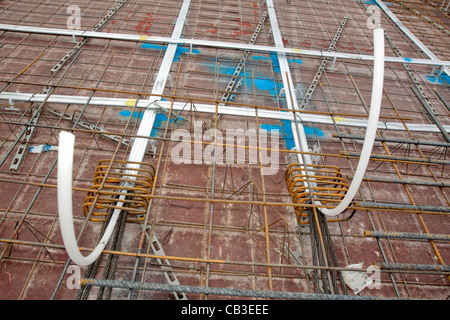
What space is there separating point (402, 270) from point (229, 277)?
358 centimetres

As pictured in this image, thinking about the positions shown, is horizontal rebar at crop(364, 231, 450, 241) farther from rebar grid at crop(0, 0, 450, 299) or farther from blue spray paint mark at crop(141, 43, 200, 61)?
blue spray paint mark at crop(141, 43, 200, 61)

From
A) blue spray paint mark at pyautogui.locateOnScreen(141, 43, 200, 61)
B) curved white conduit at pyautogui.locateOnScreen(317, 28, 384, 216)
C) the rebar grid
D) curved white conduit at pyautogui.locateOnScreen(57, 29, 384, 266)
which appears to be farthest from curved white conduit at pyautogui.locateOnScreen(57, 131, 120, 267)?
blue spray paint mark at pyautogui.locateOnScreen(141, 43, 200, 61)

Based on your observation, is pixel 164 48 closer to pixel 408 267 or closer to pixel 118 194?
pixel 118 194

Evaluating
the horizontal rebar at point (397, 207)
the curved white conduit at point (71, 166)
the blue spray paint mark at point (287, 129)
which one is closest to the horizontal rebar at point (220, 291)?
the curved white conduit at point (71, 166)

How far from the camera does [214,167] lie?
7.02 meters

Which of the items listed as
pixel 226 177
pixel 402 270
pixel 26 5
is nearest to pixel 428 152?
pixel 402 270

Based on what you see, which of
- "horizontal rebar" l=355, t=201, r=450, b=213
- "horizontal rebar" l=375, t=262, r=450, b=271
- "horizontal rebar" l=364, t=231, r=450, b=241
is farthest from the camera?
"horizontal rebar" l=355, t=201, r=450, b=213

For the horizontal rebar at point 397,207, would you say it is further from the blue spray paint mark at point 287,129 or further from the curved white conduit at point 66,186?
the curved white conduit at point 66,186

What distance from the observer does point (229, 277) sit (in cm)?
636

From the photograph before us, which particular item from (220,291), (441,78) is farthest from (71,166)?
(441,78)

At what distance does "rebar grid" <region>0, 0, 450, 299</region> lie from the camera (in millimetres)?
6156

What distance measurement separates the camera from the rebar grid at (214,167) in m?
6.16
